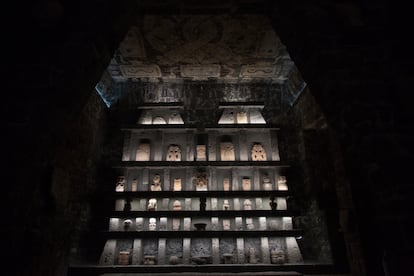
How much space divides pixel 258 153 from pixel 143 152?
2.06 meters

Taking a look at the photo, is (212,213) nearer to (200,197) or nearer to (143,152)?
(200,197)

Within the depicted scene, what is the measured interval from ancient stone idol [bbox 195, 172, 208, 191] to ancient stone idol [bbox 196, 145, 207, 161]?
0.88 ft

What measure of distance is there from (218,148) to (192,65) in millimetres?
1583

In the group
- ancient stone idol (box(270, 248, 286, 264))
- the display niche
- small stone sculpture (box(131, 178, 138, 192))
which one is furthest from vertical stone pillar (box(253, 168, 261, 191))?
small stone sculpture (box(131, 178, 138, 192))

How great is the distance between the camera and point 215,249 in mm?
4312

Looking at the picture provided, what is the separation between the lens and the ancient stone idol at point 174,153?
16.3 feet

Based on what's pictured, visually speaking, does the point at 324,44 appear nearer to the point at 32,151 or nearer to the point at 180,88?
the point at 32,151

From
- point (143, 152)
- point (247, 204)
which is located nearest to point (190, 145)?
point (143, 152)

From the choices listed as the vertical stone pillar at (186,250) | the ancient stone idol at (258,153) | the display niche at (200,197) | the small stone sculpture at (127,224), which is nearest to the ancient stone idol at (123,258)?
the display niche at (200,197)

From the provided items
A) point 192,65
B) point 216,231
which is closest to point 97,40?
point 192,65

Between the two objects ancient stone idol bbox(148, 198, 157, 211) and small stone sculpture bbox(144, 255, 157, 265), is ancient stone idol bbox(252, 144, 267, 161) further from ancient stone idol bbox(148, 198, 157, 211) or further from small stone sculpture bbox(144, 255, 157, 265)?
small stone sculpture bbox(144, 255, 157, 265)

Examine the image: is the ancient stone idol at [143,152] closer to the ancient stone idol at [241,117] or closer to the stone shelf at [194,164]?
the stone shelf at [194,164]

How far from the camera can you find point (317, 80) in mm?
Result: 2369

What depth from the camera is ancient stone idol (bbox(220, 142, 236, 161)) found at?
4.98m
